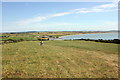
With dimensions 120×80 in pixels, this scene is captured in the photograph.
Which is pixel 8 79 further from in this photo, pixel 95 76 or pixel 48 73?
pixel 95 76

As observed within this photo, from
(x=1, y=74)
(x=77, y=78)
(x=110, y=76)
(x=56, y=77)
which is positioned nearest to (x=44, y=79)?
(x=56, y=77)

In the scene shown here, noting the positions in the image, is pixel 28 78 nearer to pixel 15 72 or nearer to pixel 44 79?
pixel 44 79

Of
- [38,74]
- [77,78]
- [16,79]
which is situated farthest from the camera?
[38,74]

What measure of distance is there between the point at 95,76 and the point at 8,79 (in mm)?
7295

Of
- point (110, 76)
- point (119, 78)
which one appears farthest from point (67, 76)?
point (119, 78)

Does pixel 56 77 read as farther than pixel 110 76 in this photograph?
No

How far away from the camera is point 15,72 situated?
10.2m

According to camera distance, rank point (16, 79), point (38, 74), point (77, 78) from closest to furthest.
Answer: point (16, 79) → point (77, 78) → point (38, 74)

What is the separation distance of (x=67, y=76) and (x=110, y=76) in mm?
3913

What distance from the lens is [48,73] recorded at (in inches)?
399

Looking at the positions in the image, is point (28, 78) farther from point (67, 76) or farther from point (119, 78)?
Answer: point (119, 78)

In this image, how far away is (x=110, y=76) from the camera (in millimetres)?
9953

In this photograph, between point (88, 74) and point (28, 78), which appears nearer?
point (28, 78)

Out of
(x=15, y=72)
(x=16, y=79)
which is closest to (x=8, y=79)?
(x=16, y=79)
